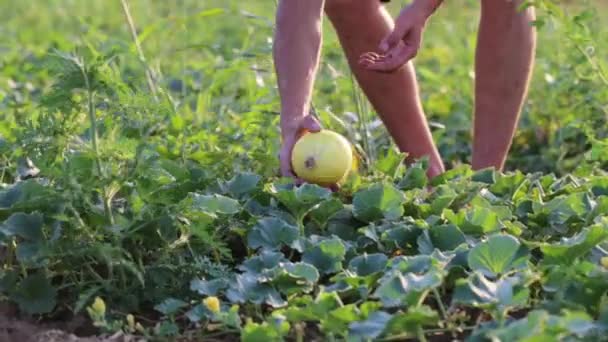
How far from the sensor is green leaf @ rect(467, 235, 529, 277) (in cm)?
266

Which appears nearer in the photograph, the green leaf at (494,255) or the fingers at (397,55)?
the green leaf at (494,255)

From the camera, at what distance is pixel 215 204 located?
9.50 ft

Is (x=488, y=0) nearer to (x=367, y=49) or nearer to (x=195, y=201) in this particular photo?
(x=367, y=49)

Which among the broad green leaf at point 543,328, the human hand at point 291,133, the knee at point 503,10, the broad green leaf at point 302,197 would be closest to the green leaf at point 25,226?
the broad green leaf at point 302,197

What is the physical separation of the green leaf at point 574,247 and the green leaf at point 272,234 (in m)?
0.60

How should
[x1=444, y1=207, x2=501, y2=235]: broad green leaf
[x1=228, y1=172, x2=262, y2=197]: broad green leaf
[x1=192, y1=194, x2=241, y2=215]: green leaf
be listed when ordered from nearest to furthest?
1. [x1=192, y1=194, x2=241, y2=215]: green leaf
2. [x1=444, y1=207, x2=501, y2=235]: broad green leaf
3. [x1=228, y1=172, x2=262, y2=197]: broad green leaf

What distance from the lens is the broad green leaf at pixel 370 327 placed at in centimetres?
238

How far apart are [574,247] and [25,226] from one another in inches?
48.6

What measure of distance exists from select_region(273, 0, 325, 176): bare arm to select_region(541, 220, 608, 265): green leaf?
783 mm

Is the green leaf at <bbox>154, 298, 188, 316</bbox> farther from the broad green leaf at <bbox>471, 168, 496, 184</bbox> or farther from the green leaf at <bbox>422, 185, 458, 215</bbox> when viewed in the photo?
the broad green leaf at <bbox>471, 168, 496, 184</bbox>

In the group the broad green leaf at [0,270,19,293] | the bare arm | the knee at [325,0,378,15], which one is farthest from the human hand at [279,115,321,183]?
the broad green leaf at [0,270,19,293]

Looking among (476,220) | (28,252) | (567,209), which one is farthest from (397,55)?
(28,252)

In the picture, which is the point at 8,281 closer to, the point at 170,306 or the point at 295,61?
the point at 170,306

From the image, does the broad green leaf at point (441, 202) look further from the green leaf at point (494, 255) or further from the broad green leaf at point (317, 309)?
the broad green leaf at point (317, 309)
